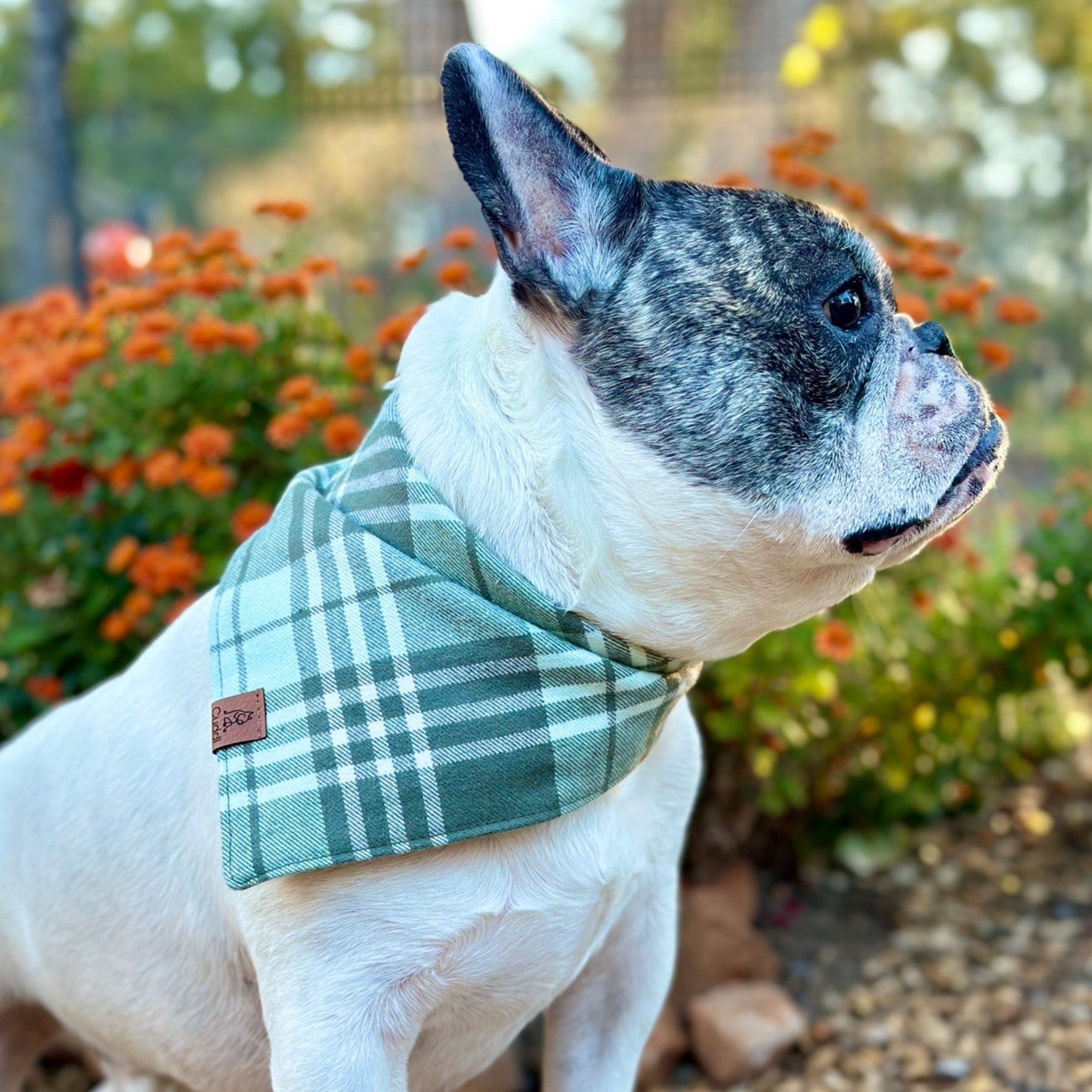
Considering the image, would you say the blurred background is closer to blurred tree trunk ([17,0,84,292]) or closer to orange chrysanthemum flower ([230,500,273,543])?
orange chrysanthemum flower ([230,500,273,543])

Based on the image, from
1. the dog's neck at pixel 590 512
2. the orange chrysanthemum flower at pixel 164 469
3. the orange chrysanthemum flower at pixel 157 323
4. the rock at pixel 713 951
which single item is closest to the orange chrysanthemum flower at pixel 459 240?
the orange chrysanthemum flower at pixel 157 323

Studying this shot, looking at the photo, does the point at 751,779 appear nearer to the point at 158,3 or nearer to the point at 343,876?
the point at 343,876

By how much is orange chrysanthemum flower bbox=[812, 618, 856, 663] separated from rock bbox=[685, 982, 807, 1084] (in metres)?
0.89

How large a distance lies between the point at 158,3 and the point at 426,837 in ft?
72.0

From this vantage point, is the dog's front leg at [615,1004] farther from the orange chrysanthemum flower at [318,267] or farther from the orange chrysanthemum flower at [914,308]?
the orange chrysanthemum flower at [318,267]

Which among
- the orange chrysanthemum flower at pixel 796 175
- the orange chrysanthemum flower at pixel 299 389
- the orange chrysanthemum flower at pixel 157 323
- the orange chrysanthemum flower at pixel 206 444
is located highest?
the orange chrysanthemum flower at pixel 796 175

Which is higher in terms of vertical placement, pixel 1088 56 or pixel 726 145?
pixel 1088 56

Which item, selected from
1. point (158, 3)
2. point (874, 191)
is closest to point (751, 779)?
point (874, 191)

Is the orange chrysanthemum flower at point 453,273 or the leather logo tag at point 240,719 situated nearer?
the leather logo tag at point 240,719

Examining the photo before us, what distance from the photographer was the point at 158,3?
2045 centimetres

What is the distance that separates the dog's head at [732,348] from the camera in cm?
153

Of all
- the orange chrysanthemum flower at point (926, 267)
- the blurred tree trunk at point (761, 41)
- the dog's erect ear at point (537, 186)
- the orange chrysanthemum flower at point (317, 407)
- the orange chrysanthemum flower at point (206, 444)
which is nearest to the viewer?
the dog's erect ear at point (537, 186)

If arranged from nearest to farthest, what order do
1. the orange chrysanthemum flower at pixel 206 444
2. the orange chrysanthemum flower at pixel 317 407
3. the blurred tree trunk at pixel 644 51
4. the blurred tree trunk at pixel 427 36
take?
the orange chrysanthemum flower at pixel 317 407, the orange chrysanthemum flower at pixel 206 444, the blurred tree trunk at pixel 427 36, the blurred tree trunk at pixel 644 51

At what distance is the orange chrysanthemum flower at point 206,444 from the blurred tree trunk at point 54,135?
521 cm
